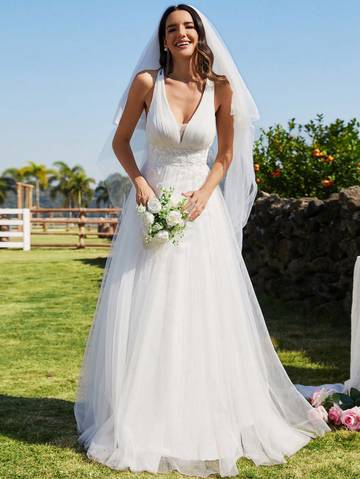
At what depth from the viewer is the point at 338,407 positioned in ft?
15.0

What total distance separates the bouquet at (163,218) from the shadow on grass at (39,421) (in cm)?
136

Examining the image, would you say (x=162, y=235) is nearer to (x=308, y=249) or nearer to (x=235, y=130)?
(x=235, y=130)

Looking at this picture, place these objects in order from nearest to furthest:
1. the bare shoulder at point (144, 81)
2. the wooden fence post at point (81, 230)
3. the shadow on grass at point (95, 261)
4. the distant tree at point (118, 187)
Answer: the bare shoulder at point (144, 81)
the distant tree at point (118, 187)
the shadow on grass at point (95, 261)
the wooden fence post at point (81, 230)

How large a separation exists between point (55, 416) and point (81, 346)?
9.90 ft

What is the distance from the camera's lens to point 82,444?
4.17 metres

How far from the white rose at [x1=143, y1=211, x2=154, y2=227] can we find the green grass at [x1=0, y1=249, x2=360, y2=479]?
1.36 m

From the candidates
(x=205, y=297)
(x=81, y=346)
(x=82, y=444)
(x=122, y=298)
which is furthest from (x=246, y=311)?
(x=81, y=346)

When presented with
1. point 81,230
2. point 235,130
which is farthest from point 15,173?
point 235,130

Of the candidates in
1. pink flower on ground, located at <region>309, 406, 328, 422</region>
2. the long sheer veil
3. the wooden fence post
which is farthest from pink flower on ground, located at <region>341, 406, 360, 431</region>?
the wooden fence post

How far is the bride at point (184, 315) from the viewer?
3863mm

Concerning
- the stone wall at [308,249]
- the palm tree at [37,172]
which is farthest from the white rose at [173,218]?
the palm tree at [37,172]

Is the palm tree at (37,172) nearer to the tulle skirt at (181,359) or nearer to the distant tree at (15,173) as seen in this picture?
the distant tree at (15,173)

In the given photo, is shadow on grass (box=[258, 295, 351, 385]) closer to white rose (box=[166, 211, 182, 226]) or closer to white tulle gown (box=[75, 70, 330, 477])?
white tulle gown (box=[75, 70, 330, 477])

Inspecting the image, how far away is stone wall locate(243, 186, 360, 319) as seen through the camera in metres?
8.59
